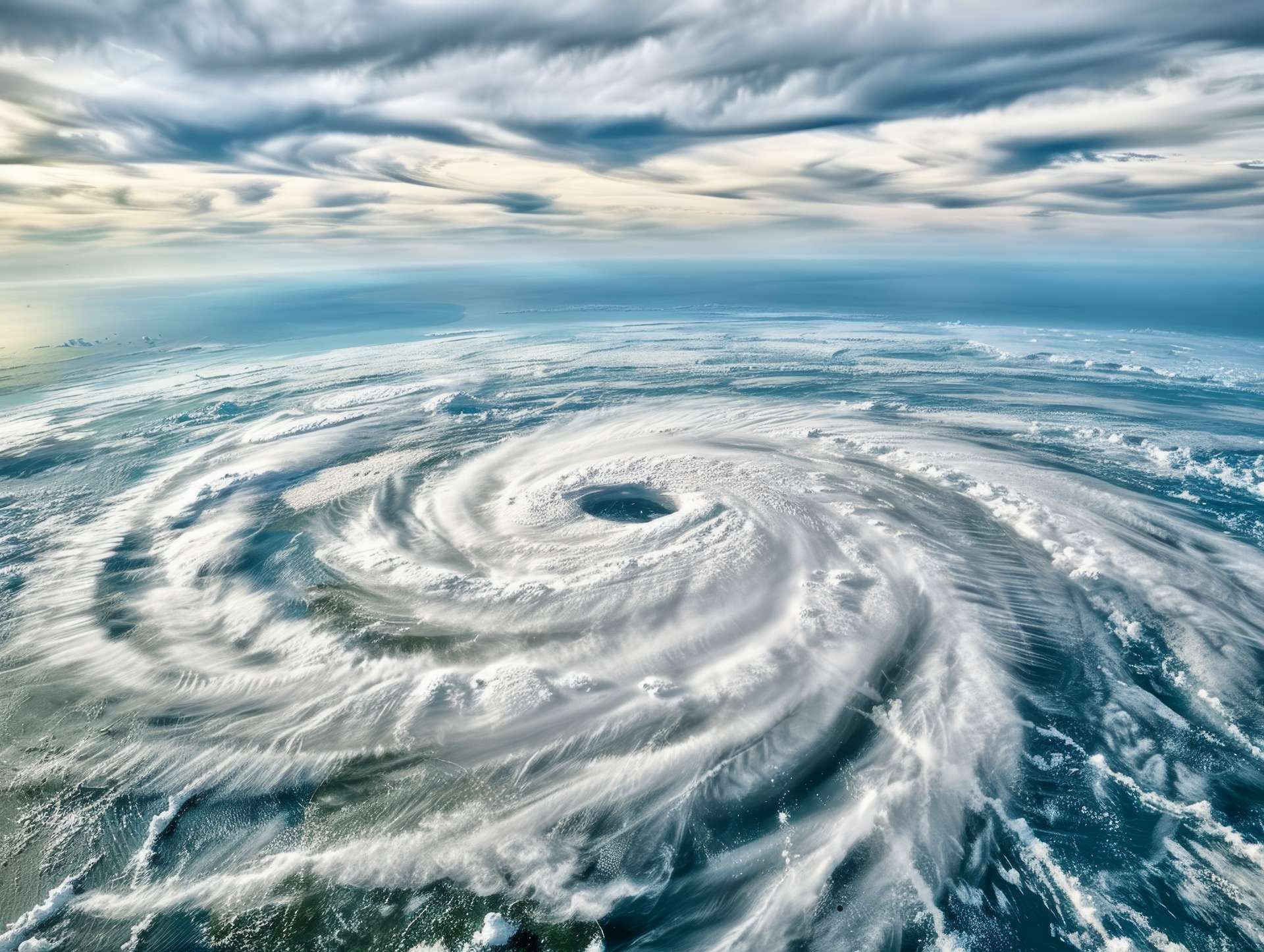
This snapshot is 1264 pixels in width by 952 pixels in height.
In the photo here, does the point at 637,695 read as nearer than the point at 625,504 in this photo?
Yes

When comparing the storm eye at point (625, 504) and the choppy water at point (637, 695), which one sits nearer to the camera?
the choppy water at point (637, 695)

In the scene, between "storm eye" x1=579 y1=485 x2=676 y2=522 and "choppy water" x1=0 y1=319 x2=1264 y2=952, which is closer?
"choppy water" x1=0 y1=319 x2=1264 y2=952

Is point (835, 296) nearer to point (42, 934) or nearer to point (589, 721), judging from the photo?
point (589, 721)
